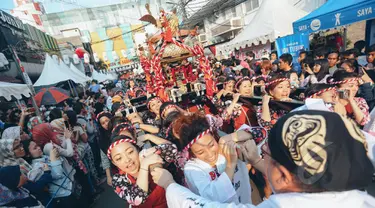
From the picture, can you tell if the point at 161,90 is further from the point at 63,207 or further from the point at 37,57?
the point at 37,57

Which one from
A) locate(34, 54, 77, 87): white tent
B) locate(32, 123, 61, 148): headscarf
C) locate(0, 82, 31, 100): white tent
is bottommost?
locate(32, 123, 61, 148): headscarf

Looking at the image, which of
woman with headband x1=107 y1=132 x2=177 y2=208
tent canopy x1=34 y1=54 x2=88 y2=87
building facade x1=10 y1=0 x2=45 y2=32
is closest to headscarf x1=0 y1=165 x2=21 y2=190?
woman with headband x1=107 y1=132 x2=177 y2=208

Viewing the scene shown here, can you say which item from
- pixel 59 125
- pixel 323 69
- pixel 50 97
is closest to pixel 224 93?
pixel 323 69

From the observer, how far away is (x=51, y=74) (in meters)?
8.01

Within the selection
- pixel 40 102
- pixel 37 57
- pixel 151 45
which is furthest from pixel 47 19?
pixel 151 45

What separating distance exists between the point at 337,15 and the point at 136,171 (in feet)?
19.8

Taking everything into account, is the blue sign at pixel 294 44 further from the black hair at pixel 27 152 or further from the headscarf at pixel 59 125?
the black hair at pixel 27 152

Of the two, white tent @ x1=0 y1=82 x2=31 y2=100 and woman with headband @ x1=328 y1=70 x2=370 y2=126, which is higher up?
white tent @ x1=0 y1=82 x2=31 y2=100

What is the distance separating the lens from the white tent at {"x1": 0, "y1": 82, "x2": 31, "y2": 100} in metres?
5.21

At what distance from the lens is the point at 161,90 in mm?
3945

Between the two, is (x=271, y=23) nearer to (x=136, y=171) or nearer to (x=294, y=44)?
(x=294, y=44)

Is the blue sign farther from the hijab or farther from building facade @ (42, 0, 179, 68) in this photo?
building facade @ (42, 0, 179, 68)

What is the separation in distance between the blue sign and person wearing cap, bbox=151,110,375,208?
6.97m

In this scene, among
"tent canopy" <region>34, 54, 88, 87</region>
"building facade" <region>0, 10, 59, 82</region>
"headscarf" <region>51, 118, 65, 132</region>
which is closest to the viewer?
"headscarf" <region>51, 118, 65, 132</region>
